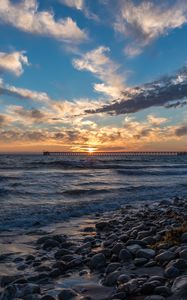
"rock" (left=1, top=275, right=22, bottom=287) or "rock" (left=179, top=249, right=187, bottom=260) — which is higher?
"rock" (left=179, top=249, right=187, bottom=260)

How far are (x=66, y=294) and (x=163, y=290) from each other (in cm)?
136

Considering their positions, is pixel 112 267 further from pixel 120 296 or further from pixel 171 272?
pixel 120 296

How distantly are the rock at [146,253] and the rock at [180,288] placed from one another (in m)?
1.78

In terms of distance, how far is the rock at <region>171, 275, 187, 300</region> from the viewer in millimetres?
4461

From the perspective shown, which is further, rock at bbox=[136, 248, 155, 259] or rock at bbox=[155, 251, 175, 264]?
rock at bbox=[136, 248, 155, 259]

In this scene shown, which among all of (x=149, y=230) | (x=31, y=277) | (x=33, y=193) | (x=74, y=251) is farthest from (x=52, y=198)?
(x=31, y=277)

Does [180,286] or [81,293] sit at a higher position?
[180,286]

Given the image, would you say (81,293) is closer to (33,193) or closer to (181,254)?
(181,254)

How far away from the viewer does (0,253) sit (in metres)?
8.19

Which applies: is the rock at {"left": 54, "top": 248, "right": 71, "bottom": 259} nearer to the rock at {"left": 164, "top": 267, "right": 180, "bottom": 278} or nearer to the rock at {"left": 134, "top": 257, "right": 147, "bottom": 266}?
the rock at {"left": 134, "top": 257, "right": 147, "bottom": 266}

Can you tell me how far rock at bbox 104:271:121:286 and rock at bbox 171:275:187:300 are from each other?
3.61ft

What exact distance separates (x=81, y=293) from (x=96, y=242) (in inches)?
139

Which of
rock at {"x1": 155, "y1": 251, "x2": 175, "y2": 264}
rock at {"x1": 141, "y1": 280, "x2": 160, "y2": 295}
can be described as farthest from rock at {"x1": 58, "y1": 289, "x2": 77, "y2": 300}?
rock at {"x1": 155, "y1": 251, "x2": 175, "y2": 264}

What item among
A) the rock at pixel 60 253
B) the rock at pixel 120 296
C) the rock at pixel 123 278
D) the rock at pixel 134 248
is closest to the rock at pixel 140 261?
the rock at pixel 134 248
